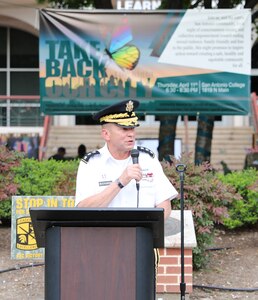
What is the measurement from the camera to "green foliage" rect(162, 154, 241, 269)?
20.7 feet

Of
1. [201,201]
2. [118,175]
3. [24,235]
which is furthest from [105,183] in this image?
[24,235]

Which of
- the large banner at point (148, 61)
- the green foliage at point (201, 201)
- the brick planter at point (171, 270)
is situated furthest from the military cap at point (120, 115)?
the large banner at point (148, 61)

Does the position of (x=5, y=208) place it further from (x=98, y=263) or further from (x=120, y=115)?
(x=98, y=263)

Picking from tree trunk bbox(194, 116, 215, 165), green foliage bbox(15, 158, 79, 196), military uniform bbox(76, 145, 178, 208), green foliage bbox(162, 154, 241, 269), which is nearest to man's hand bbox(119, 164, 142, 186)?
military uniform bbox(76, 145, 178, 208)

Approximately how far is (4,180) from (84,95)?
7.64 feet

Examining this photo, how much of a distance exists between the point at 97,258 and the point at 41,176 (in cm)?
504

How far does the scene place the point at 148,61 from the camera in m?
9.00

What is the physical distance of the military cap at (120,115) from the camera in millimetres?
3598

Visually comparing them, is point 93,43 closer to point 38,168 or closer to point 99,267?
point 38,168

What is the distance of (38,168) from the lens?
8109 mm

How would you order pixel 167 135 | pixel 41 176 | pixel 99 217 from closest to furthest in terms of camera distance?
pixel 99 217 < pixel 41 176 < pixel 167 135

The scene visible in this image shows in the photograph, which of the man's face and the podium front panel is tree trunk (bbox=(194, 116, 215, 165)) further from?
the podium front panel

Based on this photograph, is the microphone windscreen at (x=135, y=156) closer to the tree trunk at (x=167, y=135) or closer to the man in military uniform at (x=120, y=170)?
the man in military uniform at (x=120, y=170)

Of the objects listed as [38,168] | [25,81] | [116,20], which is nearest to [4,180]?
[38,168]
